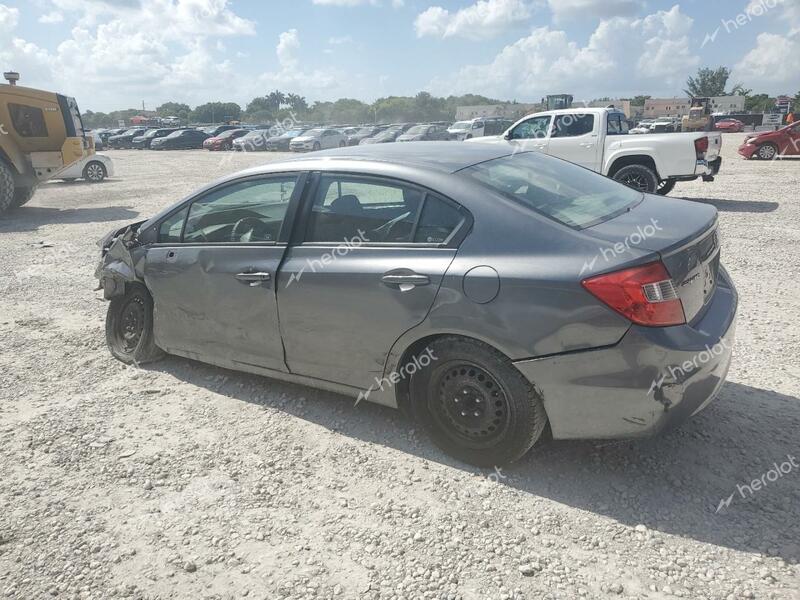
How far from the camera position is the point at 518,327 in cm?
269

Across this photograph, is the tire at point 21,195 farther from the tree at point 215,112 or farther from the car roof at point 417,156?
the tree at point 215,112

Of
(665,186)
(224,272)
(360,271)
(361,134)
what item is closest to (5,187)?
(224,272)

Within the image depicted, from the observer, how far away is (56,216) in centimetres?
1323

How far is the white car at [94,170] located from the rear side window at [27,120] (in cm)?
652

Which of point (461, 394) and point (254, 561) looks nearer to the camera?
point (254, 561)

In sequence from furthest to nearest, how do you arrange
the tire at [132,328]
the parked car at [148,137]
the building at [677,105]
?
the building at [677,105], the parked car at [148,137], the tire at [132,328]

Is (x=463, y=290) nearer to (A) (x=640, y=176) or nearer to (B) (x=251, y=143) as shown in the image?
(A) (x=640, y=176)

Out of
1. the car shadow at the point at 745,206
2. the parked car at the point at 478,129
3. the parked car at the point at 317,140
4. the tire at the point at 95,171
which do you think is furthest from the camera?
the parked car at the point at 317,140

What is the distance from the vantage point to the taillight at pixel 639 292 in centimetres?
250

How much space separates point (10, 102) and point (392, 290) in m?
13.5

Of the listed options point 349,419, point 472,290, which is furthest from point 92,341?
point 472,290

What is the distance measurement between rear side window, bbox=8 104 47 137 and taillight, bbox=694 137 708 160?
13.8 metres

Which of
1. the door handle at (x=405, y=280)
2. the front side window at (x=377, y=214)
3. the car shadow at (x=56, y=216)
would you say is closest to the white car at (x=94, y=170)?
the car shadow at (x=56, y=216)

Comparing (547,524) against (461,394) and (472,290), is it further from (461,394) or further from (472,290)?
(472,290)
